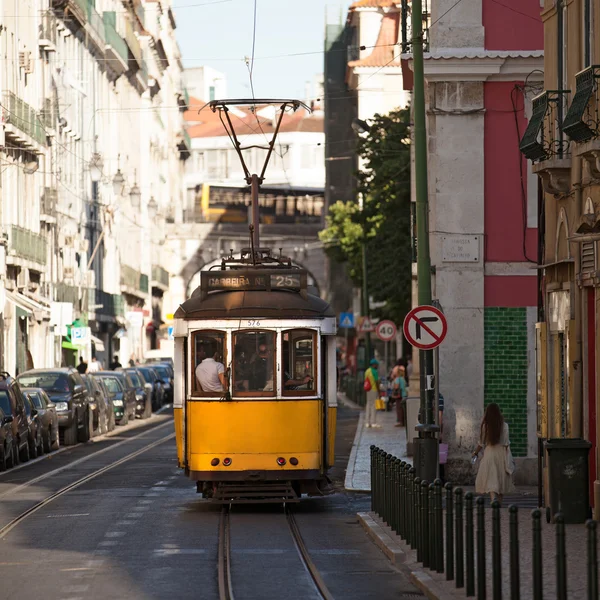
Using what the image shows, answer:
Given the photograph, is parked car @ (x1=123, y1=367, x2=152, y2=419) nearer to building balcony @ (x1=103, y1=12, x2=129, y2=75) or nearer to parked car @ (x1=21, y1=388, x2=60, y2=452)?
parked car @ (x1=21, y1=388, x2=60, y2=452)

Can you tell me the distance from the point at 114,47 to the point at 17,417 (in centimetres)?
5134

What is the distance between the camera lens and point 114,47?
83188 millimetres

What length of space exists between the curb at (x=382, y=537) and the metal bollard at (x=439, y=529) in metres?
1.31

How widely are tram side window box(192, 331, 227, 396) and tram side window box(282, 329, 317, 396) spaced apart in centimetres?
76

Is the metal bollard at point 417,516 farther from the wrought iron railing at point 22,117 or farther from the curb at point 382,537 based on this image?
the wrought iron railing at point 22,117

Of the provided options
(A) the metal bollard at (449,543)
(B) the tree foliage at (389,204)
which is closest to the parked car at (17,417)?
(B) the tree foliage at (389,204)

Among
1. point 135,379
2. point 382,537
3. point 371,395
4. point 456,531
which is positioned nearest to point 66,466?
point 371,395

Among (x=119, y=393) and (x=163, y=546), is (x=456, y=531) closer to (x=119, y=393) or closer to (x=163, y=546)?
(x=163, y=546)

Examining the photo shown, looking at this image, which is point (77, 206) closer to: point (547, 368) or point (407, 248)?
point (407, 248)

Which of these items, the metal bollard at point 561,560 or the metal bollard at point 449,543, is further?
the metal bollard at point 449,543

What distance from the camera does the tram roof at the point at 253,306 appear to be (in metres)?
22.0

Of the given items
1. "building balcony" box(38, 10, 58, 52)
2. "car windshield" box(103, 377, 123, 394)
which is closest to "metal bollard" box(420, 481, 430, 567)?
"car windshield" box(103, 377, 123, 394)

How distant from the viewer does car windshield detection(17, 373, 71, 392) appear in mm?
42281

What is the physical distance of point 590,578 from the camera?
9750 millimetres
